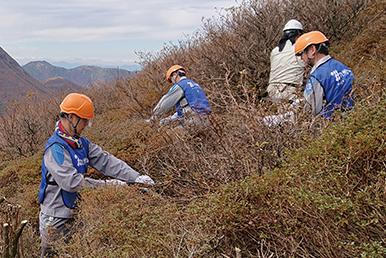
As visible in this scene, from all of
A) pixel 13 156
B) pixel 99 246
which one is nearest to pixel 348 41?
pixel 99 246

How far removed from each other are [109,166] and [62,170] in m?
0.59

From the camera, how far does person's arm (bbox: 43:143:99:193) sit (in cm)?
268

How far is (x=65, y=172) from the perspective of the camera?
2.70 meters

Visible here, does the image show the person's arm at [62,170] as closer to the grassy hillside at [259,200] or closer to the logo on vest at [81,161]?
the logo on vest at [81,161]

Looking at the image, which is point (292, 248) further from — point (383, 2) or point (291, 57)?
point (383, 2)

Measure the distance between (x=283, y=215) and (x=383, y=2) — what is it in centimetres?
793

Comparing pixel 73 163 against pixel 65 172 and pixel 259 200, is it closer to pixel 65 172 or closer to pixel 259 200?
pixel 65 172

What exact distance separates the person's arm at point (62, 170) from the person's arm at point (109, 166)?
1.29 feet

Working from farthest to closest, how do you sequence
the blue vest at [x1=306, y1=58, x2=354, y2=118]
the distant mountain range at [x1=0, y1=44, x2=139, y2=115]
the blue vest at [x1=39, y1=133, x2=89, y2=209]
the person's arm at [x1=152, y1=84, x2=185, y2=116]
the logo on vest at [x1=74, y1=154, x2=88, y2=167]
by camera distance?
the distant mountain range at [x1=0, y1=44, x2=139, y2=115]
the person's arm at [x1=152, y1=84, x2=185, y2=116]
the blue vest at [x1=306, y1=58, x2=354, y2=118]
the logo on vest at [x1=74, y1=154, x2=88, y2=167]
the blue vest at [x1=39, y1=133, x2=89, y2=209]

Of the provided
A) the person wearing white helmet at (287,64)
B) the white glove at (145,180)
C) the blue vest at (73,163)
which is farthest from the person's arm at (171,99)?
the blue vest at (73,163)

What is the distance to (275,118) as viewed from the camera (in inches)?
106

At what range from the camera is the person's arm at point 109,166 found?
318cm

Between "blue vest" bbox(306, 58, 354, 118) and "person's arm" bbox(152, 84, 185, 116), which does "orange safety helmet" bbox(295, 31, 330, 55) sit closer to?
"blue vest" bbox(306, 58, 354, 118)

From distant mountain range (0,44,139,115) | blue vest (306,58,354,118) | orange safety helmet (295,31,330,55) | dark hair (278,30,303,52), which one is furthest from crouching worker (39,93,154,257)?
distant mountain range (0,44,139,115)
